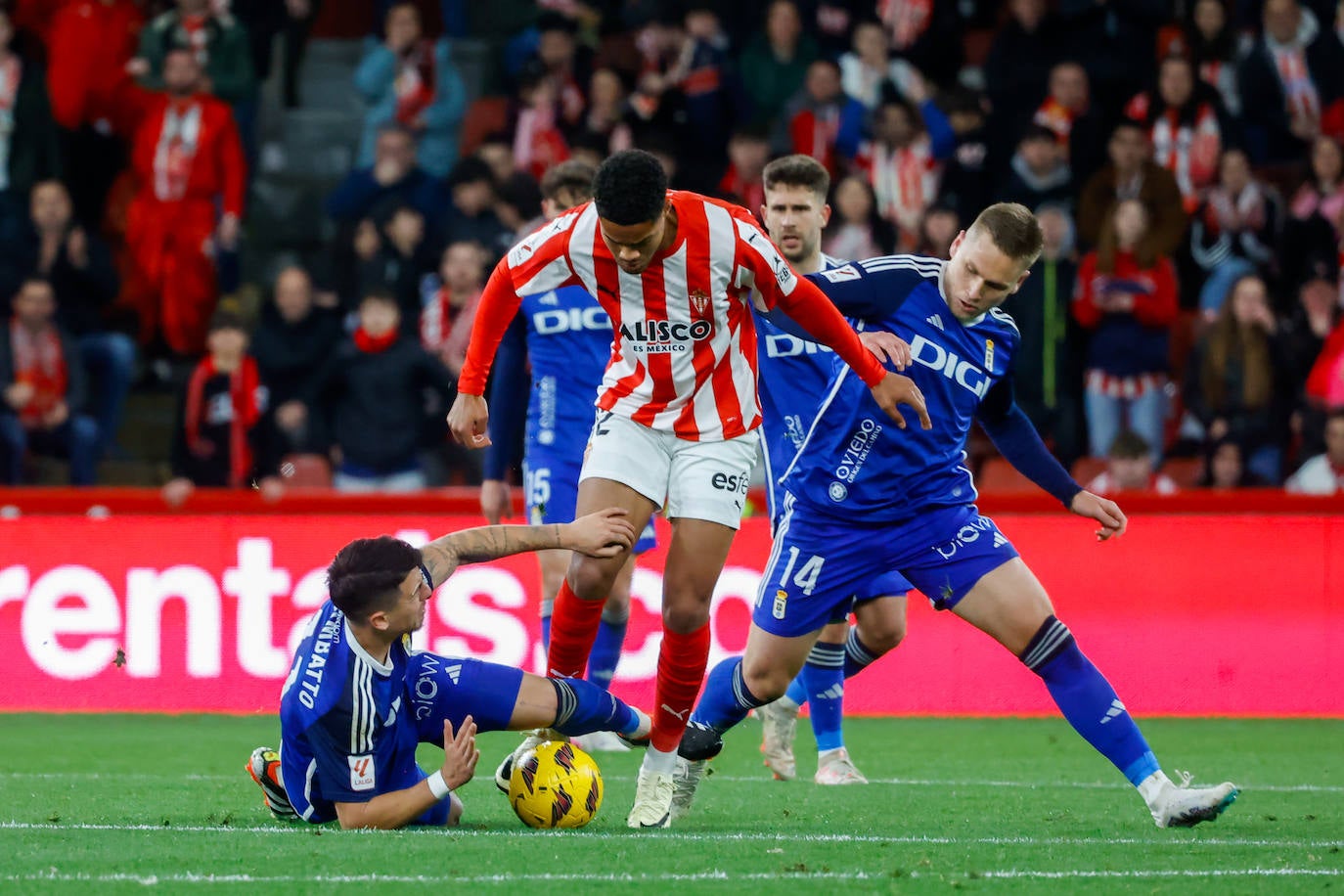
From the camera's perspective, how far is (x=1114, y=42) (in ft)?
47.7

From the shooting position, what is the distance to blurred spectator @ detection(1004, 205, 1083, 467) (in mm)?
12531

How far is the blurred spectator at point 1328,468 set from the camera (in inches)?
461

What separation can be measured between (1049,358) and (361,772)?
25.2 feet

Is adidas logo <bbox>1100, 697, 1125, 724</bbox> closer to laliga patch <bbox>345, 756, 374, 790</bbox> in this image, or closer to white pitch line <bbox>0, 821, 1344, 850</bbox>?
white pitch line <bbox>0, 821, 1344, 850</bbox>

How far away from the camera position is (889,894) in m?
4.79

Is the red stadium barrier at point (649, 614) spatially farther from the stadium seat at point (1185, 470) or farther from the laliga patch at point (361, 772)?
the laliga patch at point (361, 772)

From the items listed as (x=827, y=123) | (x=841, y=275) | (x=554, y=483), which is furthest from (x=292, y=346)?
(x=841, y=275)

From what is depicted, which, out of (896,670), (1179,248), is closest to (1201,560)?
(896,670)

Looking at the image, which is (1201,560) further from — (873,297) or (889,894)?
(889,894)

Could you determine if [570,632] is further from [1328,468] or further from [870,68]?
[870,68]

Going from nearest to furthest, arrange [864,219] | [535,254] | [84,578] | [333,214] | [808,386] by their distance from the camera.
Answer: [535,254] → [808,386] → [84,578] → [864,219] → [333,214]

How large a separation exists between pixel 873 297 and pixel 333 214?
8.41m

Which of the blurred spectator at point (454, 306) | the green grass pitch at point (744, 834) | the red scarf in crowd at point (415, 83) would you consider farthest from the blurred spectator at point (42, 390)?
the green grass pitch at point (744, 834)

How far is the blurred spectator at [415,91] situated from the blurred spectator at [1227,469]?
597 cm
